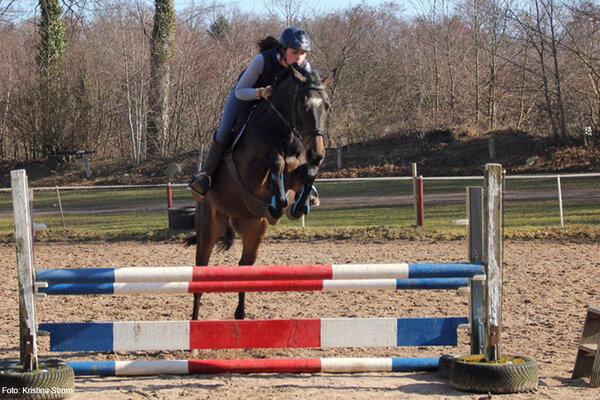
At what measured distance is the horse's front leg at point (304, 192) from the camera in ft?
21.1

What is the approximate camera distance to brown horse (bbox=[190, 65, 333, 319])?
6195 millimetres

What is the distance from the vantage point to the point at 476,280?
531 centimetres

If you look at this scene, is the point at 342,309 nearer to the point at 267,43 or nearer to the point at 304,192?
the point at 304,192

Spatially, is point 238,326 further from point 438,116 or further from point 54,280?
point 438,116

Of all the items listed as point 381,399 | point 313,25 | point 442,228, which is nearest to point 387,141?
point 313,25

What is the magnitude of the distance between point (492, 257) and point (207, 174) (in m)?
3.17

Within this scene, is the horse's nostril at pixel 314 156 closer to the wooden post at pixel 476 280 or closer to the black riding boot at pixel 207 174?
the wooden post at pixel 476 280

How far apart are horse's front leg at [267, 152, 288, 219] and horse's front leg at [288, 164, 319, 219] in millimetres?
174

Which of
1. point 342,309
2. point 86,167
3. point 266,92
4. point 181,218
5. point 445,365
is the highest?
point 266,92

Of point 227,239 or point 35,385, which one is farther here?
point 227,239

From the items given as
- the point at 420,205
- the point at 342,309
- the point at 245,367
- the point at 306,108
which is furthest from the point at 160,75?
the point at 245,367

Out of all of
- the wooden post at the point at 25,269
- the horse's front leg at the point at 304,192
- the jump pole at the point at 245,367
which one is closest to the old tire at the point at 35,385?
the wooden post at the point at 25,269

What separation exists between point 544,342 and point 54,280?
4.14m

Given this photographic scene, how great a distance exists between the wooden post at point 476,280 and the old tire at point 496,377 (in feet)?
1.08
